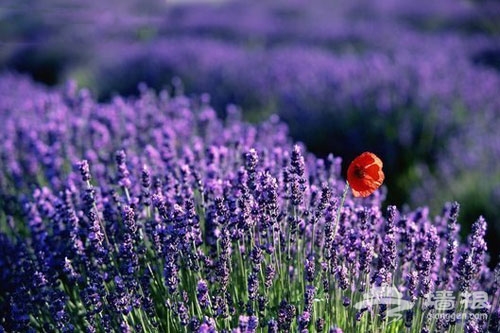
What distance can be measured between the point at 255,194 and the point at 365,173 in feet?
1.19

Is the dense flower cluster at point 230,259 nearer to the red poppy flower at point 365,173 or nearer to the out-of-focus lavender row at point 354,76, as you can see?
the red poppy flower at point 365,173

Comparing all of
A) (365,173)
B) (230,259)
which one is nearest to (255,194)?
(230,259)

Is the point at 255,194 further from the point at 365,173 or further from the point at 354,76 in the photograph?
the point at 354,76

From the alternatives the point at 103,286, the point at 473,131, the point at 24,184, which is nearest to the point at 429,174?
the point at 473,131

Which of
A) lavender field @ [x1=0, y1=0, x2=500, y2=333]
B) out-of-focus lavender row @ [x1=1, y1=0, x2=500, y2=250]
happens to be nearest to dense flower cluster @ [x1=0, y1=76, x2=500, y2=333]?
lavender field @ [x1=0, y1=0, x2=500, y2=333]

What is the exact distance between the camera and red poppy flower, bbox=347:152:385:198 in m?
1.89

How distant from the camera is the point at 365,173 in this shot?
190cm

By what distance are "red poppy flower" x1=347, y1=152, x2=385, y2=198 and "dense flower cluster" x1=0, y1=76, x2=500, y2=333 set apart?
48 mm

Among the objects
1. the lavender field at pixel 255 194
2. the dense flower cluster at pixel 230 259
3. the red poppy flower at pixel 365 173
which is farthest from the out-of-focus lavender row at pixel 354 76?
the red poppy flower at pixel 365 173

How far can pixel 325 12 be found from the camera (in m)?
14.0

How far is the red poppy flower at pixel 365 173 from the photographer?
6.19 ft

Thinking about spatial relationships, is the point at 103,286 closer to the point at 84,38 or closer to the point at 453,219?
the point at 453,219

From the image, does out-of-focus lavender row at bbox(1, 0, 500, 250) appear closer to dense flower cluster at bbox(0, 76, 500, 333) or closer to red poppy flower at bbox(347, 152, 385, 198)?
dense flower cluster at bbox(0, 76, 500, 333)

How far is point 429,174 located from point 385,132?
26.8 inches
